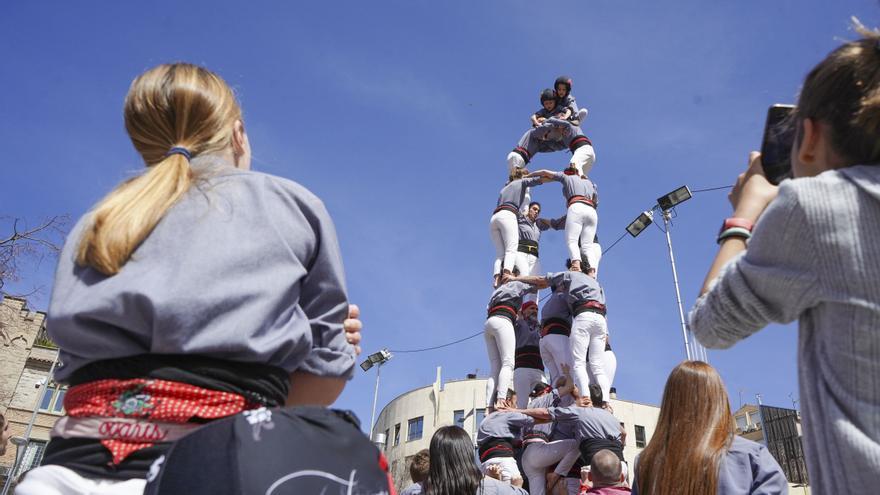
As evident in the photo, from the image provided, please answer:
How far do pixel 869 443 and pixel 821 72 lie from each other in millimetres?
865

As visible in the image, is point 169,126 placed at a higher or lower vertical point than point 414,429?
lower

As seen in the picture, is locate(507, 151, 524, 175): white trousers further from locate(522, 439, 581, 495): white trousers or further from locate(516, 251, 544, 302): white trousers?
locate(522, 439, 581, 495): white trousers

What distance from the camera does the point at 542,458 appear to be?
661cm

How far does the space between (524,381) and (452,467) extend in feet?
14.6

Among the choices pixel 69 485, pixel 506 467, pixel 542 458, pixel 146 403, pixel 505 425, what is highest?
pixel 505 425

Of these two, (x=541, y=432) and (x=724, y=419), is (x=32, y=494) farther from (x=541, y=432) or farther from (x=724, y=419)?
(x=541, y=432)

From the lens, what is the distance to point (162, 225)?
5.02ft

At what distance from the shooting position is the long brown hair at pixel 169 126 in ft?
5.11

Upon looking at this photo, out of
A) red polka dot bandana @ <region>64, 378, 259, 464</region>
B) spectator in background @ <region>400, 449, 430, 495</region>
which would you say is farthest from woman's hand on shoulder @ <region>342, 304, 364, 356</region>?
spectator in background @ <region>400, 449, 430, 495</region>

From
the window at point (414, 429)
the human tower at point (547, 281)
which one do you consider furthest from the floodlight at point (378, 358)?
the human tower at point (547, 281)

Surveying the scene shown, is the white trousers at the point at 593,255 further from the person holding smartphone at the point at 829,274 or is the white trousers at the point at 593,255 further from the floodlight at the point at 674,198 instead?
the floodlight at the point at 674,198

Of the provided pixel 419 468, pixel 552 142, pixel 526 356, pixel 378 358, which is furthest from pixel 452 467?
pixel 378 358

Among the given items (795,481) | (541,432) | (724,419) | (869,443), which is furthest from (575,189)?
(795,481)

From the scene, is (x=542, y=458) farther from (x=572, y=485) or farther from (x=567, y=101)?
(x=567, y=101)
